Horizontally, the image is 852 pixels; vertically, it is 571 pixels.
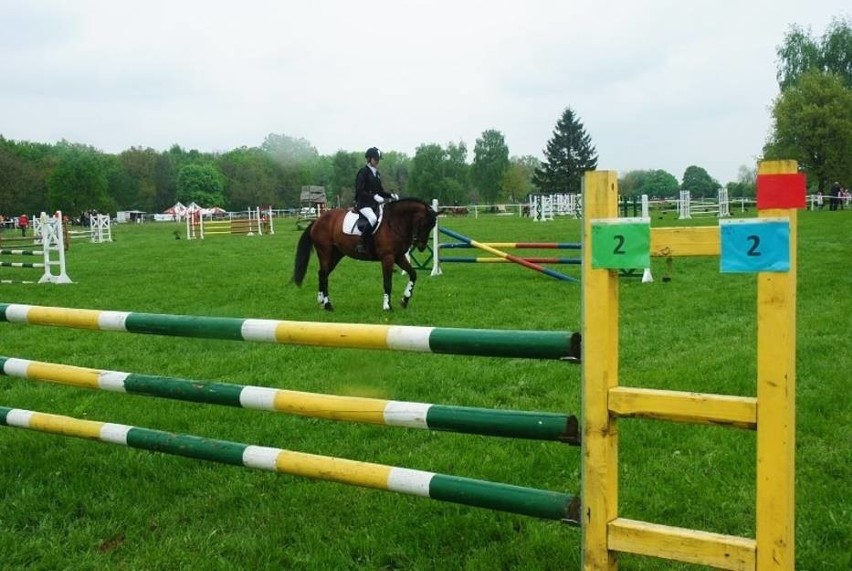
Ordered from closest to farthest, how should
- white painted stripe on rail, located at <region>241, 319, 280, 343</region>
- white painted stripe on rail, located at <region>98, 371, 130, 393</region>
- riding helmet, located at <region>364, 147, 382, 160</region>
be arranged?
white painted stripe on rail, located at <region>241, 319, 280, 343</region> < white painted stripe on rail, located at <region>98, 371, 130, 393</region> < riding helmet, located at <region>364, 147, 382, 160</region>

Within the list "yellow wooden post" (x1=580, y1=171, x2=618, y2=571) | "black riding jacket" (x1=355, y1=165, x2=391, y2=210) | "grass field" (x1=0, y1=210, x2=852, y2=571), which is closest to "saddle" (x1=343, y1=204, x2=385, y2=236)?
"black riding jacket" (x1=355, y1=165, x2=391, y2=210)

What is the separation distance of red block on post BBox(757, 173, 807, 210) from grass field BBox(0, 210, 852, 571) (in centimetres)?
161

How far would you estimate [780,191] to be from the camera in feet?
7.47

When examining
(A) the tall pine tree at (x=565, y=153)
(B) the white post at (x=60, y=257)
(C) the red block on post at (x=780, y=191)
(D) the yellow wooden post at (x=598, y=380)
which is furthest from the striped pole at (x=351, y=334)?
(A) the tall pine tree at (x=565, y=153)

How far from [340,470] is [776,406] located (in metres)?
1.79

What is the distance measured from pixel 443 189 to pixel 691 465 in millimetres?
86429

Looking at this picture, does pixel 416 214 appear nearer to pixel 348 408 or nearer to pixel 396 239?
pixel 396 239

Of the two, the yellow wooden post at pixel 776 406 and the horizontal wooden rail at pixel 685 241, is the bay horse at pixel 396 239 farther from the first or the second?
the yellow wooden post at pixel 776 406

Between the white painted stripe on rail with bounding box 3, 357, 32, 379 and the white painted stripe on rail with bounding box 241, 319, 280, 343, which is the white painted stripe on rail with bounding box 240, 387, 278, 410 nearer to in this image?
the white painted stripe on rail with bounding box 241, 319, 280, 343

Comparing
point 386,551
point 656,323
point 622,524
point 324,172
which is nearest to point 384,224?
point 656,323

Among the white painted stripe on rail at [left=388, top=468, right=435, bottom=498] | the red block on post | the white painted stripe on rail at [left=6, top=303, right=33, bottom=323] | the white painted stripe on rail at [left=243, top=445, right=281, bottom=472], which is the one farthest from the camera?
the white painted stripe on rail at [left=6, top=303, right=33, bottom=323]

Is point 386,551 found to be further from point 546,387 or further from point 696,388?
point 696,388

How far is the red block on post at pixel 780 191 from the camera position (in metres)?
2.25

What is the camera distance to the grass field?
3410 mm
